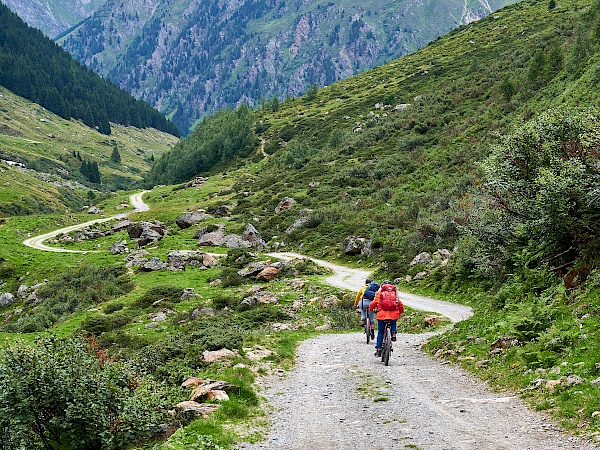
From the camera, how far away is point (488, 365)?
13.1 metres

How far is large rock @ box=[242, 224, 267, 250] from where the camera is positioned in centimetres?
5584

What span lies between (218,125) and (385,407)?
135450 mm

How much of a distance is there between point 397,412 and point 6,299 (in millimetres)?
46651

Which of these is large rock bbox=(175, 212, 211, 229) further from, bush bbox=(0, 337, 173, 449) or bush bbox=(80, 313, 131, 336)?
bush bbox=(0, 337, 173, 449)

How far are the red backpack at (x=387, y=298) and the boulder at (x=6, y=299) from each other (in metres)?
42.3

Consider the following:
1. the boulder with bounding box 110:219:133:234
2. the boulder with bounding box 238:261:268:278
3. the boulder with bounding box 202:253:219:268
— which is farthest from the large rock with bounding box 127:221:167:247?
the boulder with bounding box 238:261:268:278

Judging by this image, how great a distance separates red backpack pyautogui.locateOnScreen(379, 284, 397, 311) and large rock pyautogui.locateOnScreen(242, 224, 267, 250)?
131 ft

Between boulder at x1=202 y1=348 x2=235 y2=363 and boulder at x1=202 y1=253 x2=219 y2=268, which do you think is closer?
boulder at x1=202 y1=348 x2=235 y2=363

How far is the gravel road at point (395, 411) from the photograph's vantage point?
27.2 ft

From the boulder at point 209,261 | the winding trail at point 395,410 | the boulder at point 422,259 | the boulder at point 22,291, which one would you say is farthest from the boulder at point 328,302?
the boulder at point 22,291

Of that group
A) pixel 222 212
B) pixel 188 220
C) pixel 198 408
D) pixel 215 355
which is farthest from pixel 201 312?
pixel 222 212

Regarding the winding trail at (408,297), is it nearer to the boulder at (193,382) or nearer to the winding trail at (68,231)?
the boulder at (193,382)

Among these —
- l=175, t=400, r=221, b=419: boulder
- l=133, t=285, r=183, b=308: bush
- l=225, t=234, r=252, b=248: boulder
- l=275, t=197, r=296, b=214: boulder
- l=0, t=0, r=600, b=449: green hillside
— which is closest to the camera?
l=175, t=400, r=221, b=419: boulder

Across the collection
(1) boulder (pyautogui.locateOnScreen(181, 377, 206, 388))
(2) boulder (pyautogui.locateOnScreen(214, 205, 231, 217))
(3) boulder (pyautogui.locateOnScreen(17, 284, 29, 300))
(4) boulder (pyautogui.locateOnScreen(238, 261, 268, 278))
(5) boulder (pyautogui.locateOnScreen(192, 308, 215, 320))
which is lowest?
(3) boulder (pyautogui.locateOnScreen(17, 284, 29, 300))
